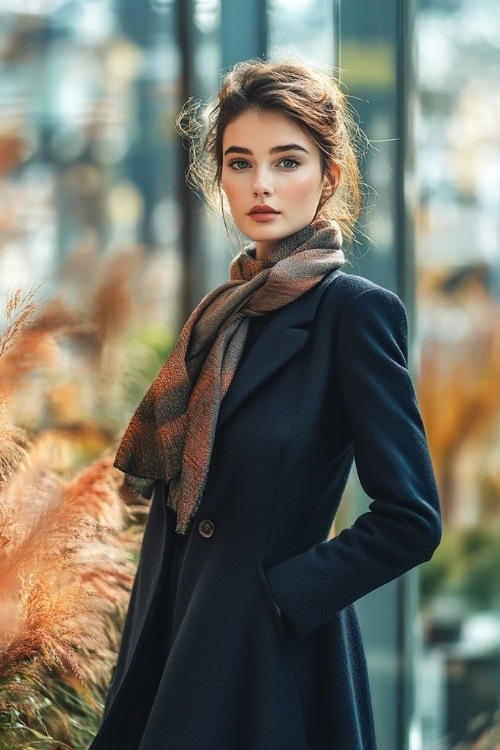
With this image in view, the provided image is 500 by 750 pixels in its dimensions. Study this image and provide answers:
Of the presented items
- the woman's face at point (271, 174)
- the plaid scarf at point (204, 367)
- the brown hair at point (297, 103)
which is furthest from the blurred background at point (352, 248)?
the woman's face at point (271, 174)

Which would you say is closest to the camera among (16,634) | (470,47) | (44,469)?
(16,634)

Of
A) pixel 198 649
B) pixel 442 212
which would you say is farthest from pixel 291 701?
pixel 442 212

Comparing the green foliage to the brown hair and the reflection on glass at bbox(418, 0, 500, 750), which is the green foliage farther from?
the brown hair

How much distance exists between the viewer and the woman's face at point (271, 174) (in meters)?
1.63

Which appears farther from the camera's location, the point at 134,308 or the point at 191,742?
the point at 134,308

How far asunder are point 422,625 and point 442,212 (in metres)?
1.06

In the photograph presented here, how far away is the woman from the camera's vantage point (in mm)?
1492

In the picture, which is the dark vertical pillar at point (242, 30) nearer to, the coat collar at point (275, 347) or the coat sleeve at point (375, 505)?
A: the coat collar at point (275, 347)

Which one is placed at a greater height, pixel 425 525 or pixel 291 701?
pixel 425 525

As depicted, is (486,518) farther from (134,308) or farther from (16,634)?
(16,634)

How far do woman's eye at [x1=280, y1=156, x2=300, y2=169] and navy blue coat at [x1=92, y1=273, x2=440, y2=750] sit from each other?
18cm

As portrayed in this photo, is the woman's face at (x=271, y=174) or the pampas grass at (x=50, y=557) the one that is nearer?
the woman's face at (x=271, y=174)

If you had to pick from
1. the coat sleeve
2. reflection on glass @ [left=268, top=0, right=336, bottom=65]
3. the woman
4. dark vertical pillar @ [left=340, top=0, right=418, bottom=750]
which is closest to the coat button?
the woman

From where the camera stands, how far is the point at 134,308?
2.73m
